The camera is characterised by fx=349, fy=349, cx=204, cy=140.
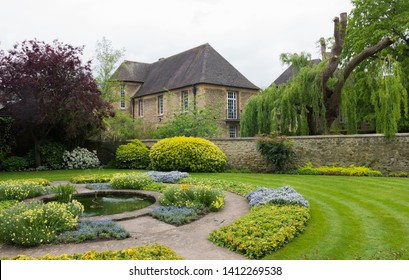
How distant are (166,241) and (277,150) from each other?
10211 millimetres

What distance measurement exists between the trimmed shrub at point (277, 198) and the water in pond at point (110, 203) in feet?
9.02

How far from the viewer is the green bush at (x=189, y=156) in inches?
631

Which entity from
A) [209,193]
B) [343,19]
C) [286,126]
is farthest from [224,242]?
[343,19]

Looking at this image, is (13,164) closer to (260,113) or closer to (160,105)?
(260,113)

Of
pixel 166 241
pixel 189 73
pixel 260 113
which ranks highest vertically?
pixel 189 73

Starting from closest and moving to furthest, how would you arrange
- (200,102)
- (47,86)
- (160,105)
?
(47,86), (200,102), (160,105)

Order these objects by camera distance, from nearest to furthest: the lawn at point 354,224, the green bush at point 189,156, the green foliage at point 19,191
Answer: the lawn at point 354,224 → the green foliage at point 19,191 → the green bush at point 189,156

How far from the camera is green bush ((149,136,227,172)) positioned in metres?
16.0

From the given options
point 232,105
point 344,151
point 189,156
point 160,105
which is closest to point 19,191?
point 189,156

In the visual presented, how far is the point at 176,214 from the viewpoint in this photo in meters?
7.12

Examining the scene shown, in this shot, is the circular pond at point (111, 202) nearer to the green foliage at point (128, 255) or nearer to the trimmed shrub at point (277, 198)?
the trimmed shrub at point (277, 198)

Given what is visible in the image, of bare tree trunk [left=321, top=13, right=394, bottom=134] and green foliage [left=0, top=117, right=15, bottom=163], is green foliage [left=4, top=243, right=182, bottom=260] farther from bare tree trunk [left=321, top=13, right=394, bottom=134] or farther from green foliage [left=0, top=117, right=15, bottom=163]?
green foliage [left=0, top=117, right=15, bottom=163]

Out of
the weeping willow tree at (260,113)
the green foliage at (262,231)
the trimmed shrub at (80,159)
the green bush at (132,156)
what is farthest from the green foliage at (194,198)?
the trimmed shrub at (80,159)

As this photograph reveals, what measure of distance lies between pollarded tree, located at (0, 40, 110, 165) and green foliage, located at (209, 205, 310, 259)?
12.8 meters
